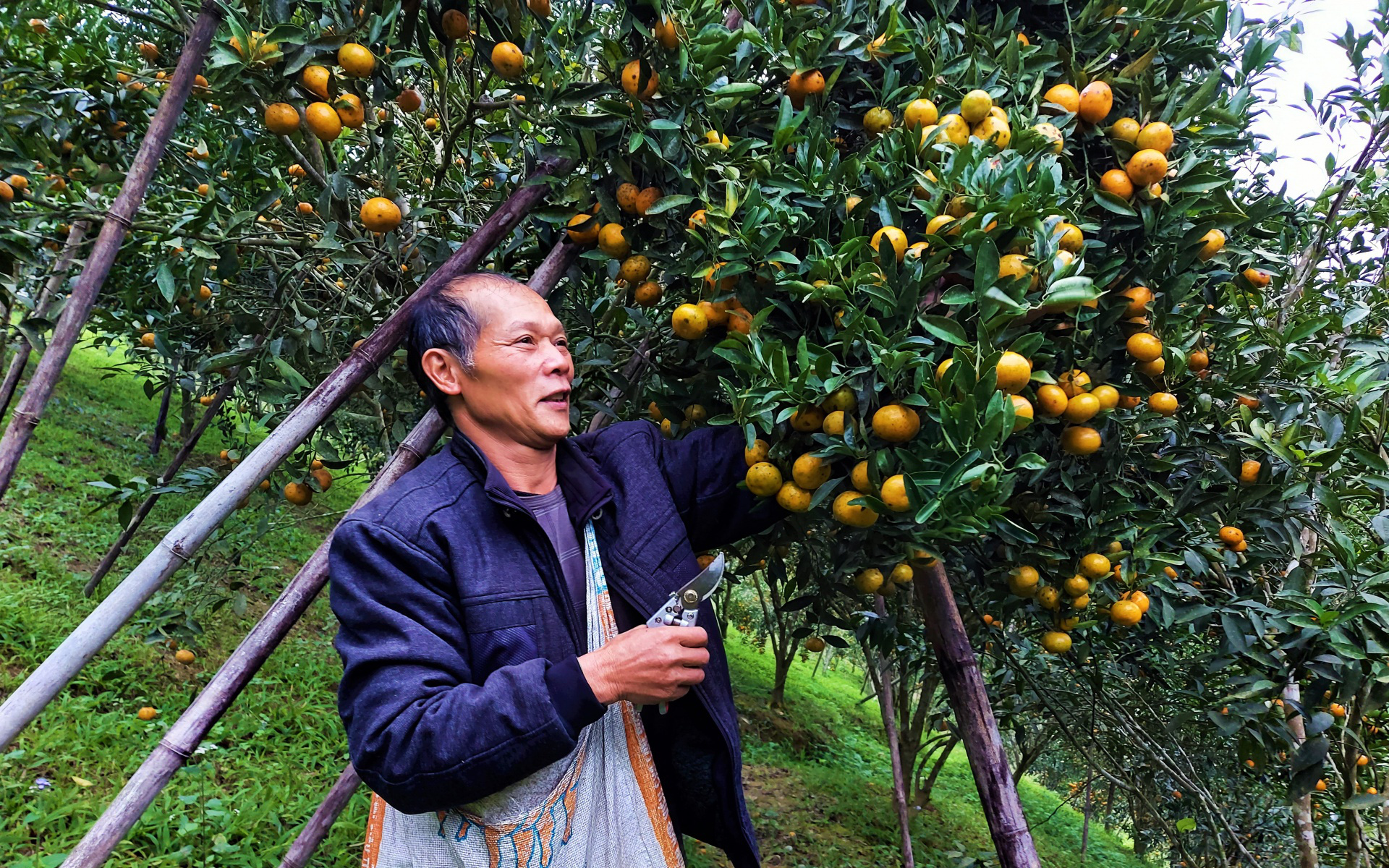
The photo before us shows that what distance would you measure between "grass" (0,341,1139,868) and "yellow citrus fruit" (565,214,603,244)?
3.50 feet

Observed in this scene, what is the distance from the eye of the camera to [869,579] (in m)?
1.71

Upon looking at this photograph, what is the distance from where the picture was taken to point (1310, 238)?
2.55 metres

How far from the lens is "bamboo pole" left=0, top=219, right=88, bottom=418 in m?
2.03

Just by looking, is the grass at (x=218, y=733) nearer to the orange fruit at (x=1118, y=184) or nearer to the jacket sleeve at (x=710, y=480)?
the jacket sleeve at (x=710, y=480)

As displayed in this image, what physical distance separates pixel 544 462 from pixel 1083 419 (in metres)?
0.96

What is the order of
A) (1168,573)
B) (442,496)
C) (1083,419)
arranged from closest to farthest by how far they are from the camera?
1. (442,496)
2. (1083,419)
3. (1168,573)

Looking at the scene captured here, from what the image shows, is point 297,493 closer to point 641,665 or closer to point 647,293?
point 647,293

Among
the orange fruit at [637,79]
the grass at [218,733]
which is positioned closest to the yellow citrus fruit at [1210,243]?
the orange fruit at [637,79]

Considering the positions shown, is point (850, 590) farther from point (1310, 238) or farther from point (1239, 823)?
point (1239, 823)

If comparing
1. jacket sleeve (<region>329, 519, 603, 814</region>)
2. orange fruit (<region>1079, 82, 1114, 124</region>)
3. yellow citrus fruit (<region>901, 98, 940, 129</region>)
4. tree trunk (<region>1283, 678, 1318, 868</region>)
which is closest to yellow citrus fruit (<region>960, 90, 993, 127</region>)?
yellow citrus fruit (<region>901, 98, 940, 129</region>)

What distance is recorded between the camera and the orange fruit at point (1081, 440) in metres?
→ 1.56

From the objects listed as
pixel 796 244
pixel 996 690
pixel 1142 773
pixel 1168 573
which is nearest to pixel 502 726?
pixel 796 244

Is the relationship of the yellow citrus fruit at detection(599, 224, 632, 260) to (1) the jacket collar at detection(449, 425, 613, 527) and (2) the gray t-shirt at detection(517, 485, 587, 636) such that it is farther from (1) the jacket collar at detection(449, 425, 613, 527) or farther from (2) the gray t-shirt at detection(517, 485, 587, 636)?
(2) the gray t-shirt at detection(517, 485, 587, 636)

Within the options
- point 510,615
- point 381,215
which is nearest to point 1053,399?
point 510,615
